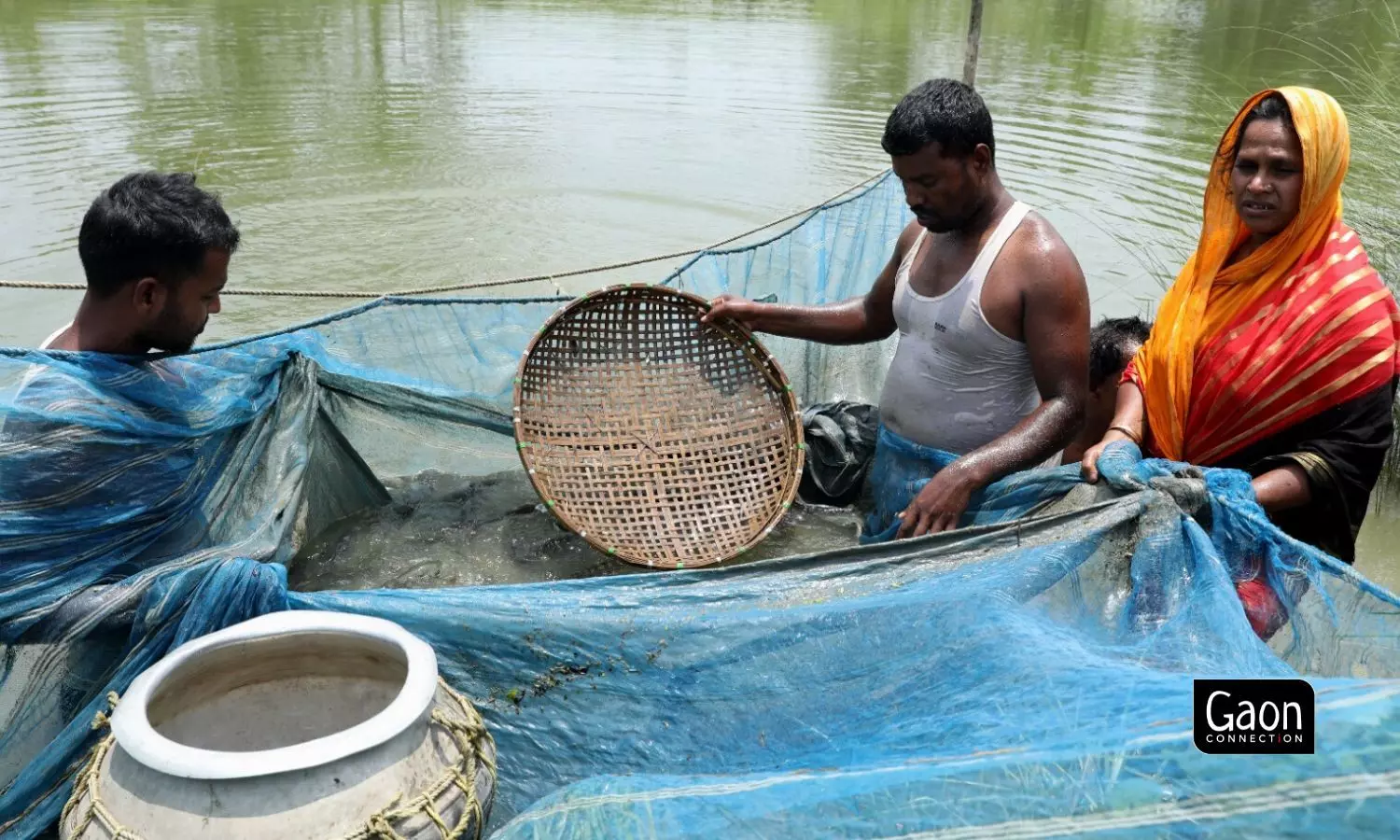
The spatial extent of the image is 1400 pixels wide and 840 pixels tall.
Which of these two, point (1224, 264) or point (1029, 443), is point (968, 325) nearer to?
point (1029, 443)

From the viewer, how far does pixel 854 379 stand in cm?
374

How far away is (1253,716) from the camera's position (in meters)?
1.22

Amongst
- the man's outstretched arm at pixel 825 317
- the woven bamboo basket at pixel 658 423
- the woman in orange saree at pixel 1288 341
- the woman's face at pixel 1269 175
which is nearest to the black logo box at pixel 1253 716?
the woman in orange saree at pixel 1288 341

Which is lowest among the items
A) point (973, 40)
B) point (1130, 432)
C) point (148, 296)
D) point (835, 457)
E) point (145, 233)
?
point (835, 457)

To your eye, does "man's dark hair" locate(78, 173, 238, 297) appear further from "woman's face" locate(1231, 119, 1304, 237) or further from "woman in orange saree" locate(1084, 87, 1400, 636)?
"woman's face" locate(1231, 119, 1304, 237)

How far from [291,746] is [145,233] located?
0.98 meters

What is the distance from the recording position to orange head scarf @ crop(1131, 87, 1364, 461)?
1981 millimetres

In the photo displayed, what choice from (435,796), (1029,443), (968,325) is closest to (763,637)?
(435,796)

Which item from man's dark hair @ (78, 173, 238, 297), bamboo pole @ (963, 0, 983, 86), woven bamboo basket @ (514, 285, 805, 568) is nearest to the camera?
man's dark hair @ (78, 173, 238, 297)

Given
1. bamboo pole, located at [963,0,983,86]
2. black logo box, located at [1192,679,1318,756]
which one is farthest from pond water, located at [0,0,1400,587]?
black logo box, located at [1192,679,1318,756]

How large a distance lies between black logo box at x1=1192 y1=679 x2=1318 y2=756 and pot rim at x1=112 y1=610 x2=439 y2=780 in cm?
Answer: 98

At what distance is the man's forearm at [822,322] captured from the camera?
9.91ft

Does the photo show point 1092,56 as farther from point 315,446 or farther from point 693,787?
point 693,787

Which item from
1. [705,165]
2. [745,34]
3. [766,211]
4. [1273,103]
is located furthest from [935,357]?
[745,34]
